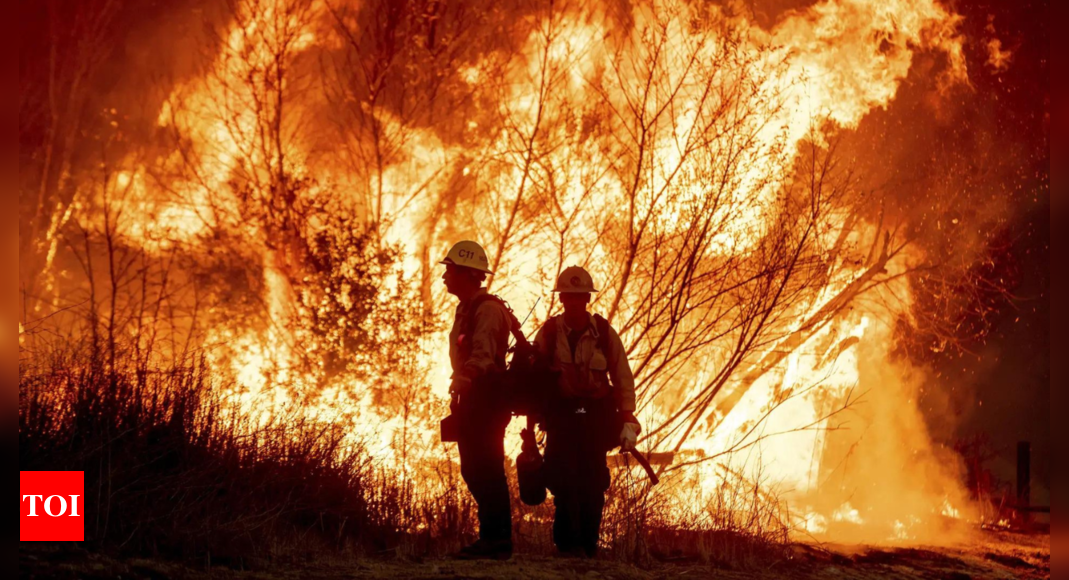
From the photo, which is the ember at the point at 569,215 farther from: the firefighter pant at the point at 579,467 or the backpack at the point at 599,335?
the backpack at the point at 599,335

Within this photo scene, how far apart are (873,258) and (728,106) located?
3993 millimetres

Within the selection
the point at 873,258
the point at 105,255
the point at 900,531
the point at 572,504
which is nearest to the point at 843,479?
the point at 900,531

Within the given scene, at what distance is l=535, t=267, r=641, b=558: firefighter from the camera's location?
6.98 m

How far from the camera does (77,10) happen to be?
620 inches

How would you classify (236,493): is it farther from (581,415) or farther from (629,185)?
(629,185)

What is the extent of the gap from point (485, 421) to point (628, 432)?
1.04m

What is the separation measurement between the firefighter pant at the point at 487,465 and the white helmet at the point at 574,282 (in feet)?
3.17

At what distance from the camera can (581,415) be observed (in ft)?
22.9

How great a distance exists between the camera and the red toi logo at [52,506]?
18.6ft

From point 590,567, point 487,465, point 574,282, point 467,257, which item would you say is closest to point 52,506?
point 487,465

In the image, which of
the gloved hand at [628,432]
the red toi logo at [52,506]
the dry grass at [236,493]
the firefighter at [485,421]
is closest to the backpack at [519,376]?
the firefighter at [485,421]

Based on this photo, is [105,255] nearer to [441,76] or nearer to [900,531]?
[441,76]

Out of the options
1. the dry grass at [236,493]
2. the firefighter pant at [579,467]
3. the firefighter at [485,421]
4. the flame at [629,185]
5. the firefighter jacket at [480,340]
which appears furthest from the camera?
the flame at [629,185]

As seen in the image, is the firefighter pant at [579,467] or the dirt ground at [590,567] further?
the firefighter pant at [579,467]
